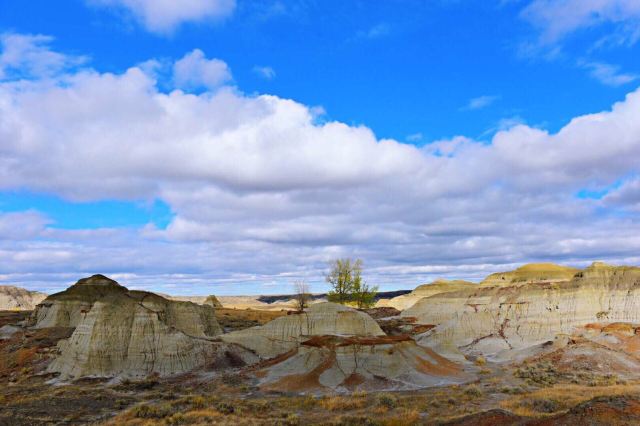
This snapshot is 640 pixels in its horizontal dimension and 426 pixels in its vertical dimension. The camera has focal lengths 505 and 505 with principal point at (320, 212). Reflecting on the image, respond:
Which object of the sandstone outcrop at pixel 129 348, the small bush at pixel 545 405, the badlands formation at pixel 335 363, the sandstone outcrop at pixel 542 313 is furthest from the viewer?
the sandstone outcrop at pixel 542 313

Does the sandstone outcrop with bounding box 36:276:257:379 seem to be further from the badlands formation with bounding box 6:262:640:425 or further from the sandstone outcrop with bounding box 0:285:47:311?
the sandstone outcrop with bounding box 0:285:47:311

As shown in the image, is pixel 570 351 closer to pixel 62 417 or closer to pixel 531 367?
pixel 531 367

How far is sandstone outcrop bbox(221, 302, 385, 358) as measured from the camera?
50469 millimetres

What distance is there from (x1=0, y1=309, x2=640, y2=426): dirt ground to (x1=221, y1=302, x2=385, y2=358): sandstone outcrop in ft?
26.9

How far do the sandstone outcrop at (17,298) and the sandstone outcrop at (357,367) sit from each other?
134 metres

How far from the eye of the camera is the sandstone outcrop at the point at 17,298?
148m

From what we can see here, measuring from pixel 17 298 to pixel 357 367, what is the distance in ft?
496

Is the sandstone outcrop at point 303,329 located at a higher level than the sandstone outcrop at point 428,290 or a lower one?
lower

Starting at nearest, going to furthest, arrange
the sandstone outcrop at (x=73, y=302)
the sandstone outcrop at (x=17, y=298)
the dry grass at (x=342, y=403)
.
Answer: the dry grass at (x=342, y=403) < the sandstone outcrop at (x=73, y=302) < the sandstone outcrop at (x=17, y=298)

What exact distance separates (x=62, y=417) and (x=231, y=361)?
18.0 m

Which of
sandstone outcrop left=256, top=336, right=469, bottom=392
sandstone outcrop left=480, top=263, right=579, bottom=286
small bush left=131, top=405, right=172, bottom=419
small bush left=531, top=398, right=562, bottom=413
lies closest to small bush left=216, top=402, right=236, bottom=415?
small bush left=131, top=405, right=172, bottom=419

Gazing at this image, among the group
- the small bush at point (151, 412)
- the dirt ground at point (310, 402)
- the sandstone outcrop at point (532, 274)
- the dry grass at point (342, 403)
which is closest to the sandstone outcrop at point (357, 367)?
the dirt ground at point (310, 402)

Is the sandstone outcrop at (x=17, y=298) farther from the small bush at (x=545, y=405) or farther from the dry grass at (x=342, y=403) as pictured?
the small bush at (x=545, y=405)

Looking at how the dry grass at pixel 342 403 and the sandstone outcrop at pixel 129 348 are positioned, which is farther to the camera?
the sandstone outcrop at pixel 129 348
